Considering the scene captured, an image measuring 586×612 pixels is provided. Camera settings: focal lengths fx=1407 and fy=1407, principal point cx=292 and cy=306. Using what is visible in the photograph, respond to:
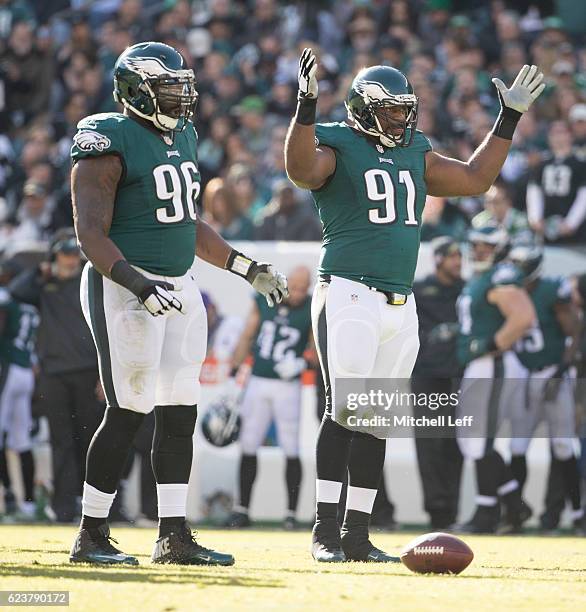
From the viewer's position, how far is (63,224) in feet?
39.4

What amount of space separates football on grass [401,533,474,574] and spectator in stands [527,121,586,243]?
589 centimetres

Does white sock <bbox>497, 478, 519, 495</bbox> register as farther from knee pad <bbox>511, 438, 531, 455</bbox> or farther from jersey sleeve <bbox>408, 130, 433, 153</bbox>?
jersey sleeve <bbox>408, 130, 433, 153</bbox>

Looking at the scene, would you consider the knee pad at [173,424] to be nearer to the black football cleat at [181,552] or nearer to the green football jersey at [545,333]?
the black football cleat at [181,552]

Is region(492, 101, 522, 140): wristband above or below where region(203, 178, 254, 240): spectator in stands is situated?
above

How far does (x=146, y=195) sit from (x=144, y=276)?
1.27 feet

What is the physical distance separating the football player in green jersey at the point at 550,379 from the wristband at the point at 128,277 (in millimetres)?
4795

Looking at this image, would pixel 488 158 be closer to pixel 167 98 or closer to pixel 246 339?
pixel 167 98

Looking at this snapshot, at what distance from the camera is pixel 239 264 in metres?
5.96

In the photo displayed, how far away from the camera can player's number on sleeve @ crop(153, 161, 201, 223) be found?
5594 millimetres

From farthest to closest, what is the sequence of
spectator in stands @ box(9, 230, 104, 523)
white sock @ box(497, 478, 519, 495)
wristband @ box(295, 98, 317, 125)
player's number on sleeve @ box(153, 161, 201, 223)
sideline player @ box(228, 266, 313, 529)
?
sideline player @ box(228, 266, 313, 529)
spectator in stands @ box(9, 230, 104, 523)
white sock @ box(497, 478, 519, 495)
wristband @ box(295, 98, 317, 125)
player's number on sleeve @ box(153, 161, 201, 223)

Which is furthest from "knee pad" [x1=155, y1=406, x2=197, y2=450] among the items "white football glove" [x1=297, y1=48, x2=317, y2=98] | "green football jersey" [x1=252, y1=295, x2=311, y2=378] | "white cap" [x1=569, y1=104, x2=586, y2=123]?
"white cap" [x1=569, y1=104, x2=586, y2=123]

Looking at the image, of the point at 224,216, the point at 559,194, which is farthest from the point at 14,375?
the point at 559,194

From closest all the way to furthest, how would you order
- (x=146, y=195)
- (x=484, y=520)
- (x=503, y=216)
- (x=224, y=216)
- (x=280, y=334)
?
(x=146, y=195), (x=484, y=520), (x=280, y=334), (x=503, y=216), (x=224, y=216)

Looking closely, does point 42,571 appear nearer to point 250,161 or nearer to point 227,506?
point 227,506
